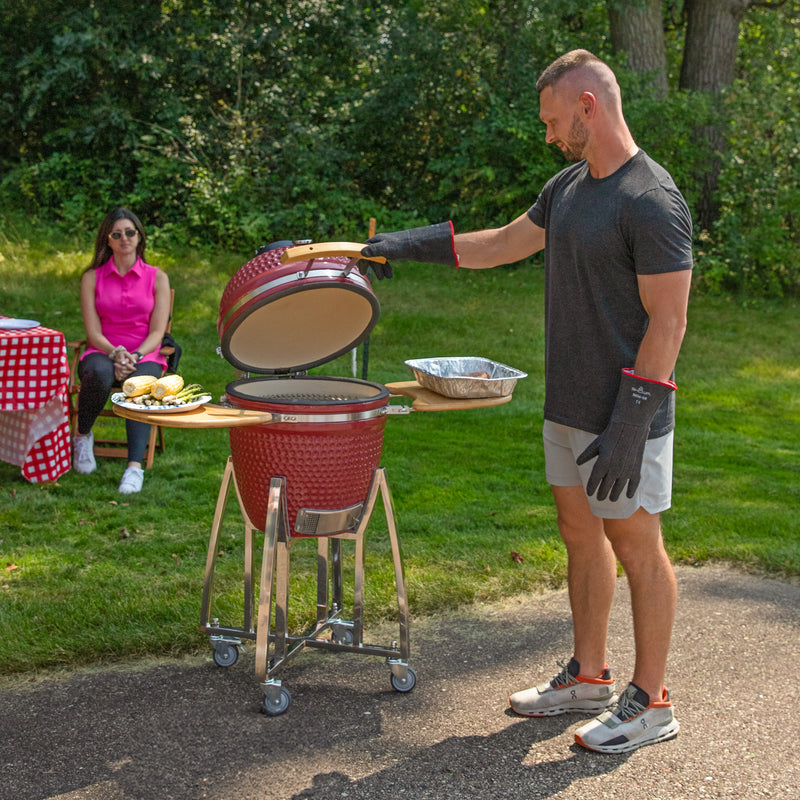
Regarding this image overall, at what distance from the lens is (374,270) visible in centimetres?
317

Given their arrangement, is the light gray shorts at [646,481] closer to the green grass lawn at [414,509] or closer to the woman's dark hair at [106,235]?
the green grass lawn at [414,509]

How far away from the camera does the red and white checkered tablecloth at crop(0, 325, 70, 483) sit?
199 inches

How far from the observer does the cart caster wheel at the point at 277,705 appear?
3.08 metres

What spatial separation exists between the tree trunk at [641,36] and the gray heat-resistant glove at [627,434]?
10.4m

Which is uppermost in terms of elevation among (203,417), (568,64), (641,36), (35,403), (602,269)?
(641,36)

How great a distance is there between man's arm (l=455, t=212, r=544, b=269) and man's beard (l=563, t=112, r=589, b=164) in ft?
1.53

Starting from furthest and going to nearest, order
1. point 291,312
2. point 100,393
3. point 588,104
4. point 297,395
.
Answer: point 100,393, point 297,395, point 291,312, point 588,104

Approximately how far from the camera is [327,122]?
13367 millimetres

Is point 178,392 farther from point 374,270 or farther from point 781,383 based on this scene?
point 781,383

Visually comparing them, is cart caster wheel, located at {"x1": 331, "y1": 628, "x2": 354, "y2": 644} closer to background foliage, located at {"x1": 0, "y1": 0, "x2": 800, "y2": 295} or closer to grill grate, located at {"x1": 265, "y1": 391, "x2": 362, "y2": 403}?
grill grate, located at {"x1": 265, "y1": 391, "x2": 362, "y2": 403}

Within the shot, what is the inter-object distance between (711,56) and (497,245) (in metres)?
10.5

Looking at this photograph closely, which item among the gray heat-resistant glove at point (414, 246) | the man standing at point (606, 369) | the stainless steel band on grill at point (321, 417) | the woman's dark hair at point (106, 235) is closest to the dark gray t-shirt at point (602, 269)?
the man standing at point (606, 369)

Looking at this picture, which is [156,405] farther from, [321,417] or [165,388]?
[321,417]

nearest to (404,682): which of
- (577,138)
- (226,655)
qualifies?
(226,655)
